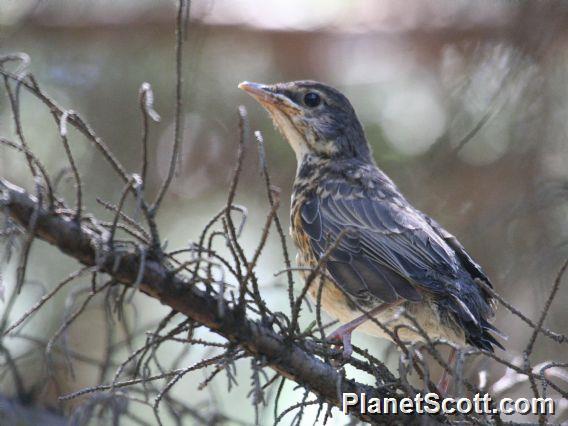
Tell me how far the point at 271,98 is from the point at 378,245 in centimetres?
112

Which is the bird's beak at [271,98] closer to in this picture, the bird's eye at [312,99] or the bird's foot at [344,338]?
the bird's eye at [312,99]

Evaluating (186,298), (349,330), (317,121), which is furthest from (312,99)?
(186,298)

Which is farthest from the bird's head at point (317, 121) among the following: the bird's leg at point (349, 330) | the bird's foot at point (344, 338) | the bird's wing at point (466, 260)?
the bird's foot at point (344, 338)

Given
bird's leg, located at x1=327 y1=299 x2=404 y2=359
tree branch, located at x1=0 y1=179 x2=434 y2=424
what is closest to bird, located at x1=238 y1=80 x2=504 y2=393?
bird's leg, located at x1=327 y1=299 x2=404 y2=359

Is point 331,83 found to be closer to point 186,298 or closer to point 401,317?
point 401,317

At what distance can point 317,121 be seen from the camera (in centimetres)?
529

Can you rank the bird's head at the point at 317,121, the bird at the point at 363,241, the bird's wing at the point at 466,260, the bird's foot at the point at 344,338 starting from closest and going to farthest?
the bird's foot at the point at 344,338 < the bird at the point at 363,241 < the bird's wing at the point at 466,260 < the bird's head at the point at 317,121

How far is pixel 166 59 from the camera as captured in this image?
19.5 ft

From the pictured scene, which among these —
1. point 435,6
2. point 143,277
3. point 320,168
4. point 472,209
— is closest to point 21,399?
point 143,277

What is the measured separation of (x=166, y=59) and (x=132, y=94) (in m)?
0.31

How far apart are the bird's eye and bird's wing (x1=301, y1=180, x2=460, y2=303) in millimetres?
608

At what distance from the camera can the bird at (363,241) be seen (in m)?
4.21

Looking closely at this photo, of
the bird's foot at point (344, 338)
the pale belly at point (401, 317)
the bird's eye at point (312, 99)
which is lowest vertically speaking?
the bird's foot at point (344, 338)

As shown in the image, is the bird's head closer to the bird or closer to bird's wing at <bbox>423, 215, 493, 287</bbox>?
the bird
